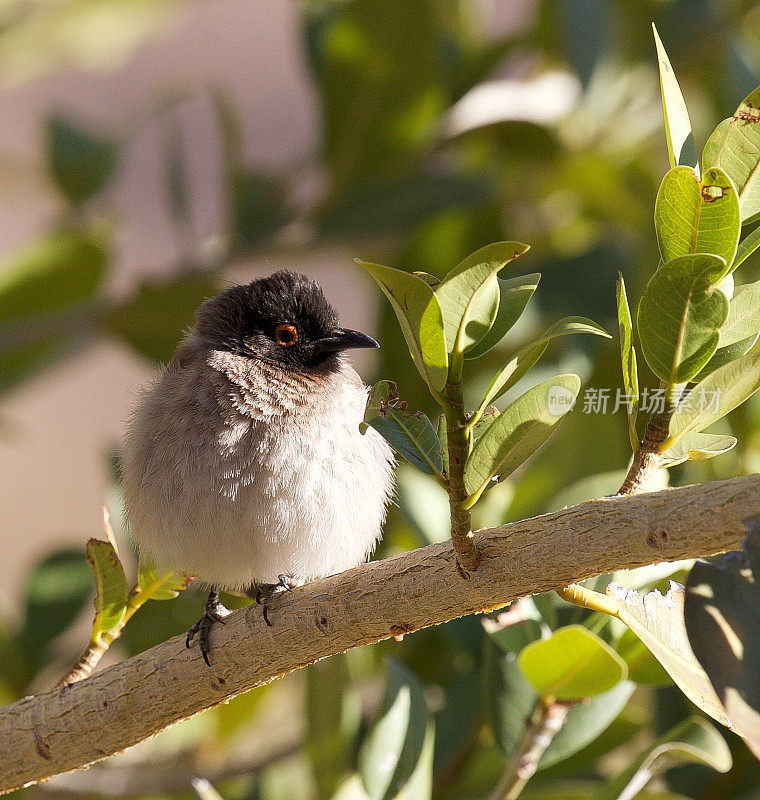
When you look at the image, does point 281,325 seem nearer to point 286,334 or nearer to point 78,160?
point 286,334

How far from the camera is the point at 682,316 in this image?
1.02 metres

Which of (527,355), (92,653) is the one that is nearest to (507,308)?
(527,355)

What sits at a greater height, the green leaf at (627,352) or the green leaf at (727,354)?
the green leaf at (627,352)

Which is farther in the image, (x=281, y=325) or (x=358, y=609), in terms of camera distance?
(x=281, y=325)

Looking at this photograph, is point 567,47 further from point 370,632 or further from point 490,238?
point 370,632

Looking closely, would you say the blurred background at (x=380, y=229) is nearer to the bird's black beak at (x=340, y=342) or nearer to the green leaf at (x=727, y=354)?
the bird's black beak at (x=340, y=342)

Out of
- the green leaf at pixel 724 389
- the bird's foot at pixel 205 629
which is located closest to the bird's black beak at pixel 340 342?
the bird's foot at pixel 205 629

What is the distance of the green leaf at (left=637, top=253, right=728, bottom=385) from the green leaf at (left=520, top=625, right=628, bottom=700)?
0.45 metres

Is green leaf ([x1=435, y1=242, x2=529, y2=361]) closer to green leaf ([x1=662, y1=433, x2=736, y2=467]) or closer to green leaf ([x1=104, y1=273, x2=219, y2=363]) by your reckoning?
green leaf ([x1=662, y1=433, x2=736, y2=467])

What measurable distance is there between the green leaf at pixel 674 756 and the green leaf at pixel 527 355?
0.68 m

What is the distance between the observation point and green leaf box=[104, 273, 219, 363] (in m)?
2.57

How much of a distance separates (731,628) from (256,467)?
117 centimetres

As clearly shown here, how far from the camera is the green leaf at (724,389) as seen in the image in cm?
101

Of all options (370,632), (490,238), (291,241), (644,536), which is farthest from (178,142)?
(644,536)
